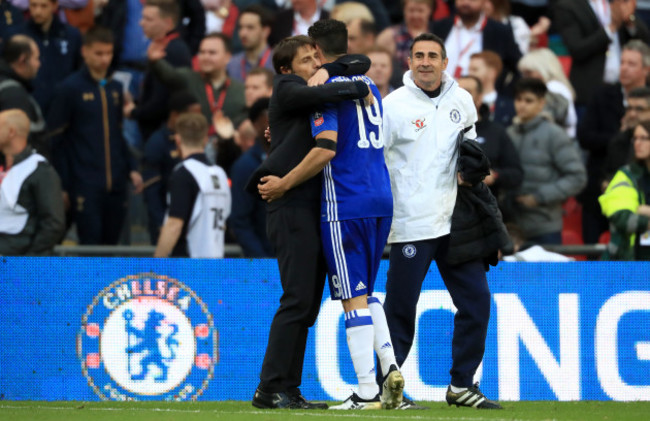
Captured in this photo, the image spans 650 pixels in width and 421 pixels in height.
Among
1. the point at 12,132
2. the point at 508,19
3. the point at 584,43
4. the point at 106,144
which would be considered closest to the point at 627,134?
the point at 584,43

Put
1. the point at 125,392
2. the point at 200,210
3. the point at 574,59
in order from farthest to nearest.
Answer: the point at 574,59 < the point at 200,210 < the point at 125,392

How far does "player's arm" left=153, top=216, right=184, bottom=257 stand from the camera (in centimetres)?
1091

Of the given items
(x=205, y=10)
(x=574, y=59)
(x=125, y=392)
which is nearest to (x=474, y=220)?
(x=125, y=392)

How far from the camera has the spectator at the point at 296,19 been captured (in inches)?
545

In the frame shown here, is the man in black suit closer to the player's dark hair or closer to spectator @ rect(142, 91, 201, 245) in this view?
spectator @ rect(142, 91, 201, 245)

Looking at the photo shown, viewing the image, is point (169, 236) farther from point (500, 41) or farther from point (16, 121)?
point (500, 41)

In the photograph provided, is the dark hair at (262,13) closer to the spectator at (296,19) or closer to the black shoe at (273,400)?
the spectator at (296,19)

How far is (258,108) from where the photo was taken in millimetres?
11570

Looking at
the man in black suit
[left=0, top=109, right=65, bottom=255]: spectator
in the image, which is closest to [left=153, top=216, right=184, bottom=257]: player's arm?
[left=0, top=109, right=65, bottom=255]: spectator

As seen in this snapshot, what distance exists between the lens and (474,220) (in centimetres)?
795

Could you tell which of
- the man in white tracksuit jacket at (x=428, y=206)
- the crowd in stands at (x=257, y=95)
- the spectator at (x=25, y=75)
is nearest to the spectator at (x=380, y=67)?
the crowd in stands at (x=257, y=95)

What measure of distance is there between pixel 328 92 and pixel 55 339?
3273 millimetres

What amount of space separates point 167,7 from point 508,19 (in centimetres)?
400

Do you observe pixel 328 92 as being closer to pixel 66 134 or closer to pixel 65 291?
pixel 65 291
